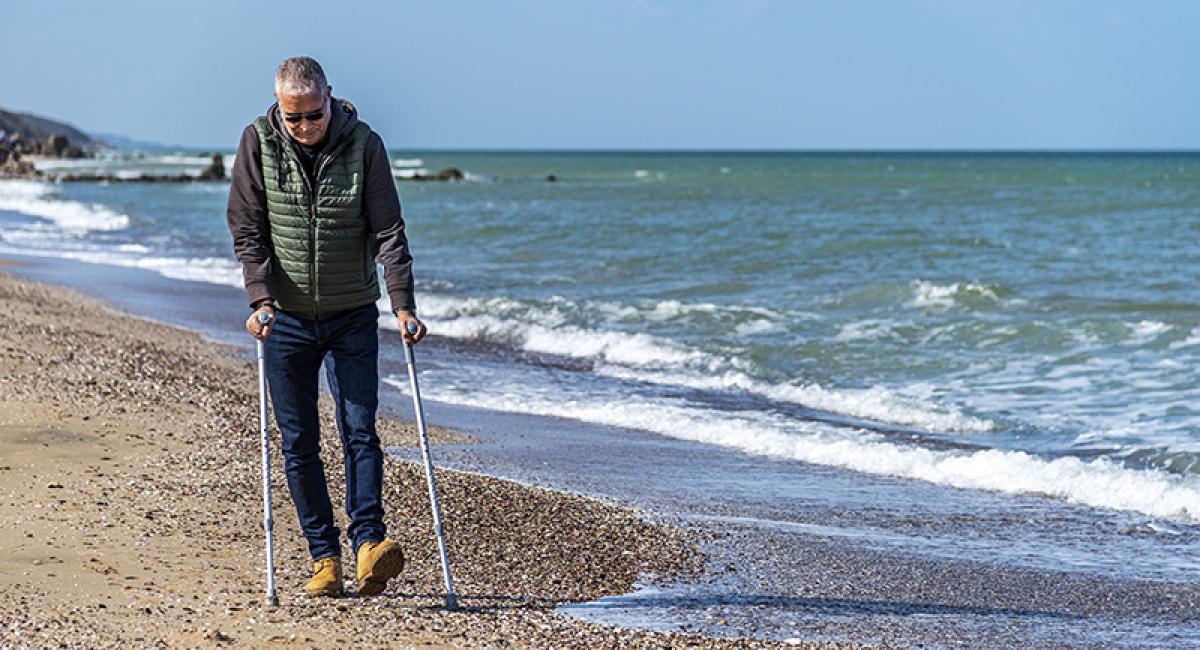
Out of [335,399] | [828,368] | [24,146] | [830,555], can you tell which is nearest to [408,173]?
[24,146]

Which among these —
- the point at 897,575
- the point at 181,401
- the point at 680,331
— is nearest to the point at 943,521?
the point at 897,575

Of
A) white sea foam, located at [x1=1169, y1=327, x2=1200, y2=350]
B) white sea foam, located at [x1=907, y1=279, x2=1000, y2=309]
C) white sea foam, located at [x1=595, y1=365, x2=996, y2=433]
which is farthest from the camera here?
white sea foam, located at [x1=907, y1=279, x2=1000, y2=309]

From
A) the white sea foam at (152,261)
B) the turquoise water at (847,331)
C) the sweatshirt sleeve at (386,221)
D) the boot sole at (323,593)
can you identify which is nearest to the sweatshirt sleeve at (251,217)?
the sweatshirt sleeve at (386,221)

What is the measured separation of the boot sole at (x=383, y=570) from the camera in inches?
198

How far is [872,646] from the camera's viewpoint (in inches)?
200

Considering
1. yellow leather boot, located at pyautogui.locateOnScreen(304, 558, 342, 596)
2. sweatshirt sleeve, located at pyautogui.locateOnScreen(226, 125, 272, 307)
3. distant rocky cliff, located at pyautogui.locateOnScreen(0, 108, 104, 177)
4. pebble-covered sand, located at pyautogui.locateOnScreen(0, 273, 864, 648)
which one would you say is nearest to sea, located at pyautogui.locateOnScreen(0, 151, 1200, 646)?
pebble-covered sand, located at pyautogui.locateOnScreen(0, 273, 864, 648)

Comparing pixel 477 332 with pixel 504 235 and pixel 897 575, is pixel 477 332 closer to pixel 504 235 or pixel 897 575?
pixel 897 575

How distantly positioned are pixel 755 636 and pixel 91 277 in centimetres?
1815

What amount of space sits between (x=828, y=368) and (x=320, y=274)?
903 centimetres

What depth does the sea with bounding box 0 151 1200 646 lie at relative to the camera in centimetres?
798

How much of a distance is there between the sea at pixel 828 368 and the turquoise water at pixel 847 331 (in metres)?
0.05

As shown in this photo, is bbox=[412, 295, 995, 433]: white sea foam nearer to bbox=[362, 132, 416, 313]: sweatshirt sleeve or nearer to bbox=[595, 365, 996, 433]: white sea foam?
bbox=[595, 365, 996, 433]: white sea foam

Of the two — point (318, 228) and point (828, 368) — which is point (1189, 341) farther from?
point (318, 228)

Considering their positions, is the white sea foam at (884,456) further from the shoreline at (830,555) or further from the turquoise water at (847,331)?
the shoreline at (830,555)
